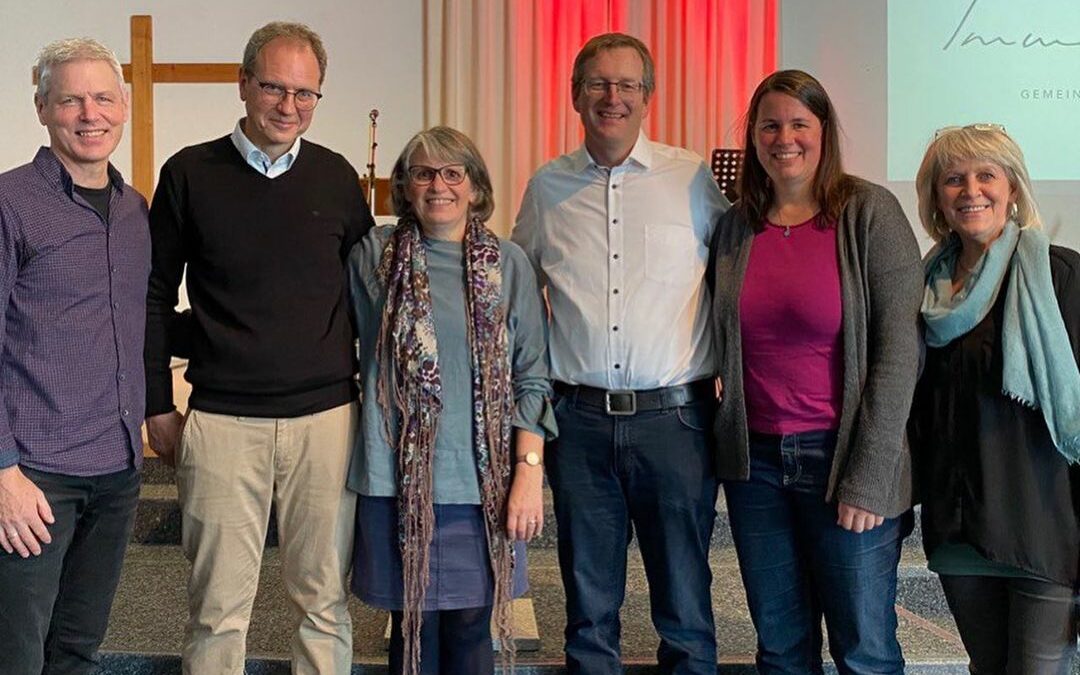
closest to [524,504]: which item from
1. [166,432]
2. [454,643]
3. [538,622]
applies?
[454,643]

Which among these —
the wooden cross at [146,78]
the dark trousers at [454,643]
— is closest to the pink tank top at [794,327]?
the dark trousers at [454,643]

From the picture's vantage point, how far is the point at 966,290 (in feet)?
6.36

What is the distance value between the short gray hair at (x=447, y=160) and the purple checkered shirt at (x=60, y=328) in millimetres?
527

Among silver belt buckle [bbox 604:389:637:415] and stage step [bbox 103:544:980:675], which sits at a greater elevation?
silver belt buckle [bbox 604:389:637:415]

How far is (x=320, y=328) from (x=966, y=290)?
48.2 inches

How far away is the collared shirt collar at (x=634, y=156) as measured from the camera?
2.25 meters

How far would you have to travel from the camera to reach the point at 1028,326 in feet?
6.09

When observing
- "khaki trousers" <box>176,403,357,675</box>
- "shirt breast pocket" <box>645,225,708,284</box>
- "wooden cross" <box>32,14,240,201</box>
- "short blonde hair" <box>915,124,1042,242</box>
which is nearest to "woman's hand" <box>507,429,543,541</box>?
"khaki trousers" <box>176,403,357,675</box>

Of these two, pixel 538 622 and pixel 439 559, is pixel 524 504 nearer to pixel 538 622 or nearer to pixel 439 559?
pixel 439 559

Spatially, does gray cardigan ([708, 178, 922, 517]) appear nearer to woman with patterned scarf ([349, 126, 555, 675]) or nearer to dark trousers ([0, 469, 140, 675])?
woman with patterned scarf ([349, 126, 555, 675])

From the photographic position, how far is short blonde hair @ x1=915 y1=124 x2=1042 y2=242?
76.6 inches

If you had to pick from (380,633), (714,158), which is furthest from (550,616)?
(714,158)

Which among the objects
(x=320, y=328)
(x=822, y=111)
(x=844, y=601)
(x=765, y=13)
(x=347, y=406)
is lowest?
(x=844, y=601)

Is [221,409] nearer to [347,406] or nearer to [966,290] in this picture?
[347,406]
